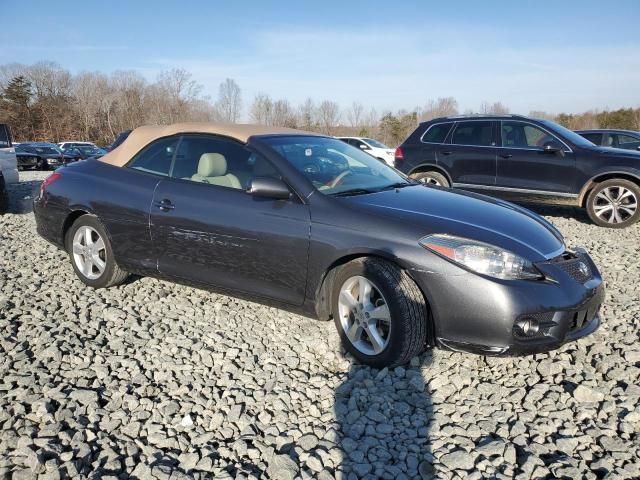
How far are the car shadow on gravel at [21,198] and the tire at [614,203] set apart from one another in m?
9.01

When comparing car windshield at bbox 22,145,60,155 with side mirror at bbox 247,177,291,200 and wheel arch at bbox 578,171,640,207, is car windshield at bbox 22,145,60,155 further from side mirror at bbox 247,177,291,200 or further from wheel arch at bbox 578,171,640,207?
side mirror at bbox 247,177,291,200

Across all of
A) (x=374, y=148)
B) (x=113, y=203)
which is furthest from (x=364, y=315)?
(x=374, y=148)

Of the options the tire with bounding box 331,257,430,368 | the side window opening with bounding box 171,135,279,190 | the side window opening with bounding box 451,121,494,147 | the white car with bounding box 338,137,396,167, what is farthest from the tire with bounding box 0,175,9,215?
the white car with bounding box 338,137,396,167

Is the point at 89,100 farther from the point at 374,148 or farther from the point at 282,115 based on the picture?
the point at 374,148

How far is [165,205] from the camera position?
388cm

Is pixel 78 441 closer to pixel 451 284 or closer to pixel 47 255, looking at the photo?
pixel 451 284

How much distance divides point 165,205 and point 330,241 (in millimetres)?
1485

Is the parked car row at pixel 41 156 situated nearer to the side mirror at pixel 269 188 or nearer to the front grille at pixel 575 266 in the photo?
the side mirror at pixel 269 188

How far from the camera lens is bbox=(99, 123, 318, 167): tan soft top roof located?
156 inches

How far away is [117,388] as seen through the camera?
2.94 m

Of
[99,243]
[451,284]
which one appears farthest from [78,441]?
[99,243]

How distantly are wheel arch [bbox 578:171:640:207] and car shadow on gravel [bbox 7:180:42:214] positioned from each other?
8831 millimetres

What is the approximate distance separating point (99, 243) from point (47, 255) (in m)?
1.87

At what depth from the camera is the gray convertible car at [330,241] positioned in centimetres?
285
